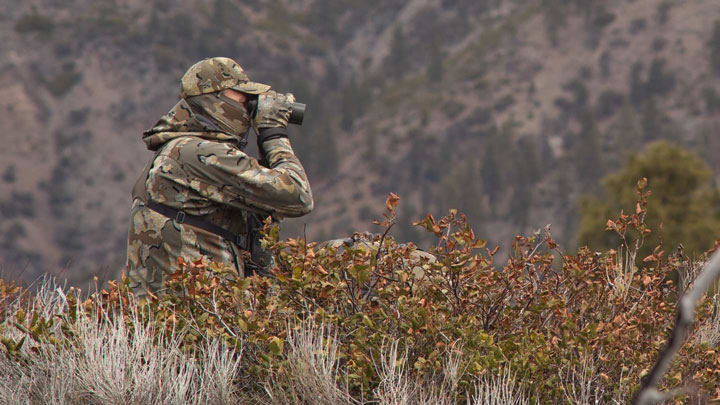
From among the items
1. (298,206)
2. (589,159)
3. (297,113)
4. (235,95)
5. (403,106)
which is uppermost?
(403,106)

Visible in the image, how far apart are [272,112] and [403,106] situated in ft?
373

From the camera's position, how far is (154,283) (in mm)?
4645

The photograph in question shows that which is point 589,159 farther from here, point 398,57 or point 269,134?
point 269,134

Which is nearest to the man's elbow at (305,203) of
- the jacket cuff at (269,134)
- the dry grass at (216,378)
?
the jacket cuff at (269,134)

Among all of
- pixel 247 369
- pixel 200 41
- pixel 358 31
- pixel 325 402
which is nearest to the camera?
pixel 325 402

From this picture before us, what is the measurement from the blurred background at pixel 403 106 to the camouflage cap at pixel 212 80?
238ft

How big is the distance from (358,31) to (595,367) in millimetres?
141965

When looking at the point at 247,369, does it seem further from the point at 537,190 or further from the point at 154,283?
the point at 537,190

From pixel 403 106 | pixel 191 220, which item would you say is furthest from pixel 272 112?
pixel 403 106

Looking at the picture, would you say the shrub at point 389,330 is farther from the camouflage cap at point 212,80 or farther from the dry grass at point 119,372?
the camouflage cap at point 212,80

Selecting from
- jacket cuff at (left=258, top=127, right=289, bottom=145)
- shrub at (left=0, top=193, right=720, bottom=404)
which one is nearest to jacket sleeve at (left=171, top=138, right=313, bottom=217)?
jacket cuff at (left=258, top=127, right=289, bottom=145)

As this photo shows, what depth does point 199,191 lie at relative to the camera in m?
4.48

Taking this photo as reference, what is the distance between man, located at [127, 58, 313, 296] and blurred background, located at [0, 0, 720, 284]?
72573 mm

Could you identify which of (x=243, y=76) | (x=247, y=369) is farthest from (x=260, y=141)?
(x=247, y=369)
